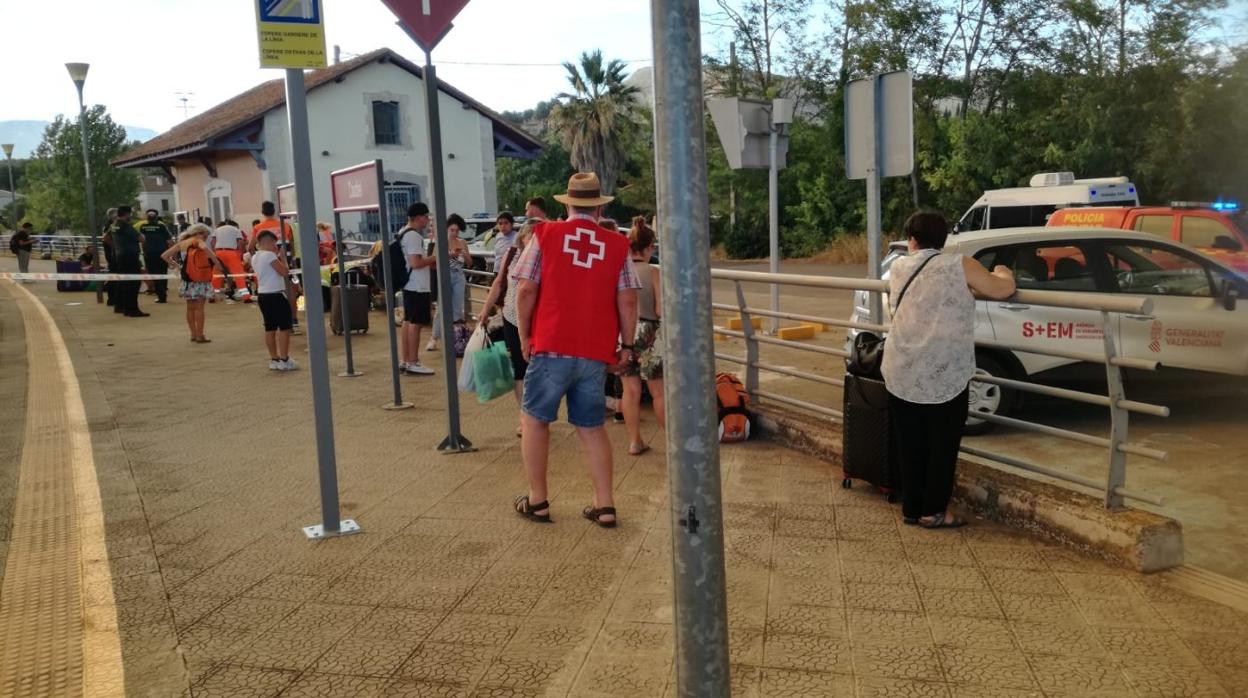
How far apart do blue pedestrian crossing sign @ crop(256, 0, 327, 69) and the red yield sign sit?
47.1 inches

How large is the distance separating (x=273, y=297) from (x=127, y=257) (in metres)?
8.19

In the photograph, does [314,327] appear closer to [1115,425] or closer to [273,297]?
[1115,425]

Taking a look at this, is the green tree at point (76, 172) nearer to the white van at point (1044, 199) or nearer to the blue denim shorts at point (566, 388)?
the white van at point (1044, 199)

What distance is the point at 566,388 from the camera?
194 inches

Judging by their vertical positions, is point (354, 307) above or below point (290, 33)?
below

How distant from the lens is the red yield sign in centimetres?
588

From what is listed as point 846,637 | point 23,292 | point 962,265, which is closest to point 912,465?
Answer: point 962,265

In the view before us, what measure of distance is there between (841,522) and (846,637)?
1.33m

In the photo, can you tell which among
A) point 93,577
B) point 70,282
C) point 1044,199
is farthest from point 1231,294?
point 70,282

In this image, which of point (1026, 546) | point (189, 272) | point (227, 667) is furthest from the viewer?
point (189, 272)

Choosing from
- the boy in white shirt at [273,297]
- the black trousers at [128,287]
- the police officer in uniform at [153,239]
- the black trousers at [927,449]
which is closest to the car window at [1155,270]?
the black trousers at [927,449]

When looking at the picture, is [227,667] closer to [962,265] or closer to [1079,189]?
[962,265]

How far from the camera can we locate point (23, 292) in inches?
968

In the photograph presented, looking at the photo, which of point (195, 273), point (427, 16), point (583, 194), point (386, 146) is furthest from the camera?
point (386, 146)
